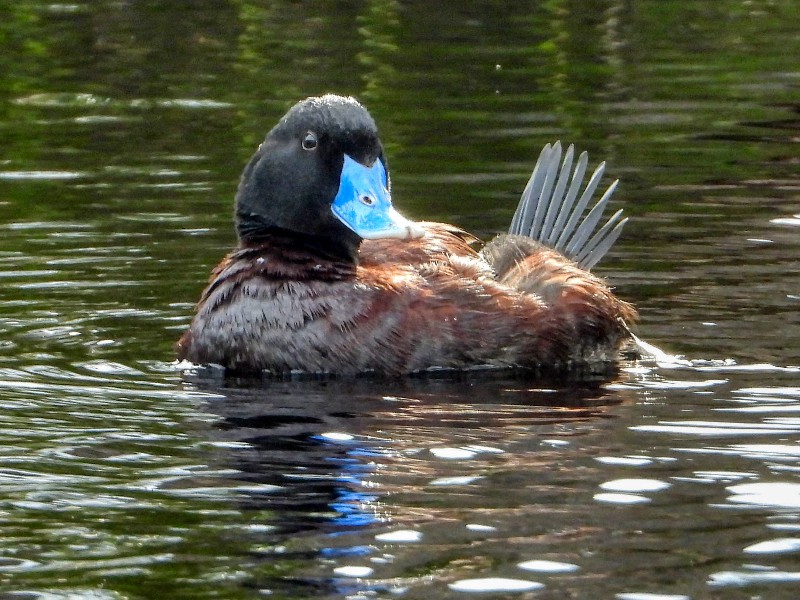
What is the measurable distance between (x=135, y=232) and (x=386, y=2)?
7.95m

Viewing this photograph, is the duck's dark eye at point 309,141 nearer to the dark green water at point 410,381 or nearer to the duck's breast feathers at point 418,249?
the duck's breast feathers at point 418,249

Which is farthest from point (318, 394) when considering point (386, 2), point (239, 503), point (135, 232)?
point (386, 2)

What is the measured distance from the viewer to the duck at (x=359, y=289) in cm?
665

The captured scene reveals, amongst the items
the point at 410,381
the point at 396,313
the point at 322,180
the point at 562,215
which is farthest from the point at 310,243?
the point at 562,215

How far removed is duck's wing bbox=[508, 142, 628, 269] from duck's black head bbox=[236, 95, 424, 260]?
0.89 metres

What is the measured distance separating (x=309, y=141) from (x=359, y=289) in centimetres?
70

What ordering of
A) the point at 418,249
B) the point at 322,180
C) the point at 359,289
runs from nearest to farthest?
the point at 359,289
the point at 322,180
the point at 418,249

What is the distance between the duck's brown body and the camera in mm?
6641

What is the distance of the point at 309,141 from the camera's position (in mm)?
6977

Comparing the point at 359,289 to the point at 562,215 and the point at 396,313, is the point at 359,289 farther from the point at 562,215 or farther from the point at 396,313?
the point at 562,215

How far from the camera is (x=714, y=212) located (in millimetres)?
9516

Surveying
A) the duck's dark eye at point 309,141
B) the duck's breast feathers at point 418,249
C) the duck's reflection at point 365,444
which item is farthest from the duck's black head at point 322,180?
the duck's reflection at point 365,444

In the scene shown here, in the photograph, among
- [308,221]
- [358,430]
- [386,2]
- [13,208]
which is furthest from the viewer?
[386,2]

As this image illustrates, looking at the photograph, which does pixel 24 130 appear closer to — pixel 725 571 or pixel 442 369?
pixel 442 369
